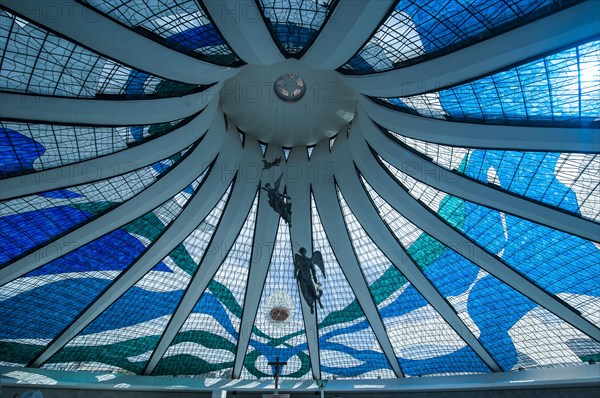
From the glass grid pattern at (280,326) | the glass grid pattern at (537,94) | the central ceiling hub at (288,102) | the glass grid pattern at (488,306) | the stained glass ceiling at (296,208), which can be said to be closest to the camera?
the glass grid pattern at (537,94)

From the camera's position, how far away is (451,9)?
12.8 meters

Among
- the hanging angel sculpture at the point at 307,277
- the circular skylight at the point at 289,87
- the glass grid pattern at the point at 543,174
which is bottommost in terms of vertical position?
the hanging angel sculpture at the point at 307,277

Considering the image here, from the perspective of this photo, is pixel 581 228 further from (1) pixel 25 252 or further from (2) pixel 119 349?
(2) pixel 119 349

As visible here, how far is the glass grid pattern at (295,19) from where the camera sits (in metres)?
13.7

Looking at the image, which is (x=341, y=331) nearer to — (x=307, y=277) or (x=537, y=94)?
(x=307, y=277)

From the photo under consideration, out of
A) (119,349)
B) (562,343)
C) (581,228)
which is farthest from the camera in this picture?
(119,349)

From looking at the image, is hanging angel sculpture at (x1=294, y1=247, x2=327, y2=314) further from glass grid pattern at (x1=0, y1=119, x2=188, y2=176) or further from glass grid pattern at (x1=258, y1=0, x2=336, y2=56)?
glass grid pattern at (x1=0, y1=119, x2=188, y2=176)

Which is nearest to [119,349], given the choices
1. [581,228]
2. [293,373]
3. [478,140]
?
[293,373]

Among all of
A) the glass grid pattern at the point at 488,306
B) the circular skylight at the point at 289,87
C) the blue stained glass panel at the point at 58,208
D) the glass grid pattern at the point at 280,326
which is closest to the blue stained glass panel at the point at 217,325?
the glass grid pattern at the point at 280,326

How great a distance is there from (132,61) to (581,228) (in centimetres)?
1583

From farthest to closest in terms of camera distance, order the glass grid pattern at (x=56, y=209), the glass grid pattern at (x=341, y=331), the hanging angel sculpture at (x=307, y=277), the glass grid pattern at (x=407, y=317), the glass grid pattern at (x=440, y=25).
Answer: the glass grid pattern at (x=341, y=331) → the glass grid pattern at (x=407, y=317) → the hanging angel sculpture at (x=307, y=277) → the glass grid pattern at (x=56, y=209) → the glass grid pattern at (x=440, y=25)

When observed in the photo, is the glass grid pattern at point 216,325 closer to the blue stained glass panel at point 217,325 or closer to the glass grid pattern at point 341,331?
the blue stained glass panel at point 217,325

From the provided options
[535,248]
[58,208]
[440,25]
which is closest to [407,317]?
[535,248]

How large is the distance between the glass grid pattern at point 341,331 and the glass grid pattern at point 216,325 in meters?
4.20
